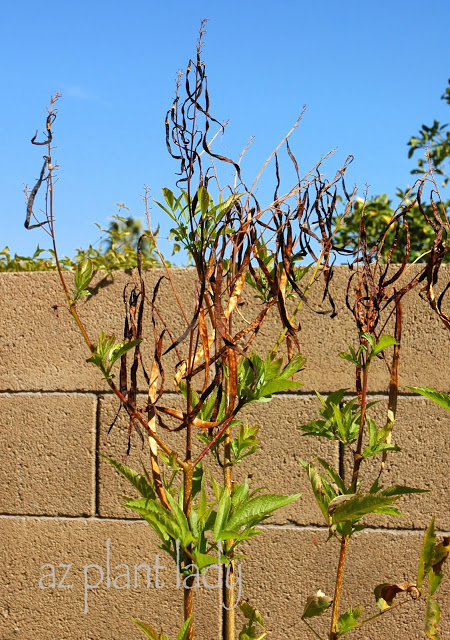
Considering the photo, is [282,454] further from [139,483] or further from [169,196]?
[169,196]

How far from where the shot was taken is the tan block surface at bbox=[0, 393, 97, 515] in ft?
9.96

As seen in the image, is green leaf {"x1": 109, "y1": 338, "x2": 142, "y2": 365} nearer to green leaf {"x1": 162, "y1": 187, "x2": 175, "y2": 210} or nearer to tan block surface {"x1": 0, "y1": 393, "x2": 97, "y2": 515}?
green leaf {"x1": 162, "y1": 187, "x2": 175, "y2": 210}

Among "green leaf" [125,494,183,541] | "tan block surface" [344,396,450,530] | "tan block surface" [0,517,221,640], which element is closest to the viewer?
"green leaf" [125,494,183,541]

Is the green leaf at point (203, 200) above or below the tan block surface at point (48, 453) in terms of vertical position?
above

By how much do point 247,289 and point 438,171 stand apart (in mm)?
2396

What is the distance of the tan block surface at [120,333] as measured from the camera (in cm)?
288

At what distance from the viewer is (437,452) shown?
2.83m

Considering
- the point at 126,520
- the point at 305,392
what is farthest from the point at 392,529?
the point at 126,520

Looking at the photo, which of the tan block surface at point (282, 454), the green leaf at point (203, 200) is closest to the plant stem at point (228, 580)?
the green leaf at point (203, 200)

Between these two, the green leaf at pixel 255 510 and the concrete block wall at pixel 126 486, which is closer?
the green leaf at pixel 255 510

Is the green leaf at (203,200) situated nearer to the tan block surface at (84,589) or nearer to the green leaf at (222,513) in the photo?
the green leaf at (222,513)

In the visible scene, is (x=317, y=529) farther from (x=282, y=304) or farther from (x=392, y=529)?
(x=282, y=304)

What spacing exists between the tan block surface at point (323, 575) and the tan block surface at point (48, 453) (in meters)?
0.76

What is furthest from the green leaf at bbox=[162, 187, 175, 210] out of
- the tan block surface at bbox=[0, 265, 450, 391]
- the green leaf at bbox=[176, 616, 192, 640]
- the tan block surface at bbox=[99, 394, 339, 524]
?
the tan block surface at bbox=[99, 394, 339, 524]
